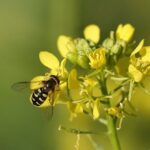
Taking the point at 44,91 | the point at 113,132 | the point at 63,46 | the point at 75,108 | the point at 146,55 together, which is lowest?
the point at 113,132

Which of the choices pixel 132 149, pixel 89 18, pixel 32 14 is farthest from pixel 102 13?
pixel 132 149

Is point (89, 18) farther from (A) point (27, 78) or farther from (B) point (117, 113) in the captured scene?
(B) point (117, 113)

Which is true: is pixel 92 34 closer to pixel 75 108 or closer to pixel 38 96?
pixel 38 96

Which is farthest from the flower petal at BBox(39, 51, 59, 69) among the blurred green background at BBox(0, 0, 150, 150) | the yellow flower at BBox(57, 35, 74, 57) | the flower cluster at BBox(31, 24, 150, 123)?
the blurred green background at BBox(0, 0, 150, 150)

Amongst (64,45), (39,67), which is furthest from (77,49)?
(39,67)

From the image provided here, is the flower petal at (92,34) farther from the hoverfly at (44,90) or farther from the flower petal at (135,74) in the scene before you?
the flower petal at (135,74)

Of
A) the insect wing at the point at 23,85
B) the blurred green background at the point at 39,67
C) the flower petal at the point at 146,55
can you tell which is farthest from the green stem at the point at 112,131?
the blurred green background at the point at 39,67
